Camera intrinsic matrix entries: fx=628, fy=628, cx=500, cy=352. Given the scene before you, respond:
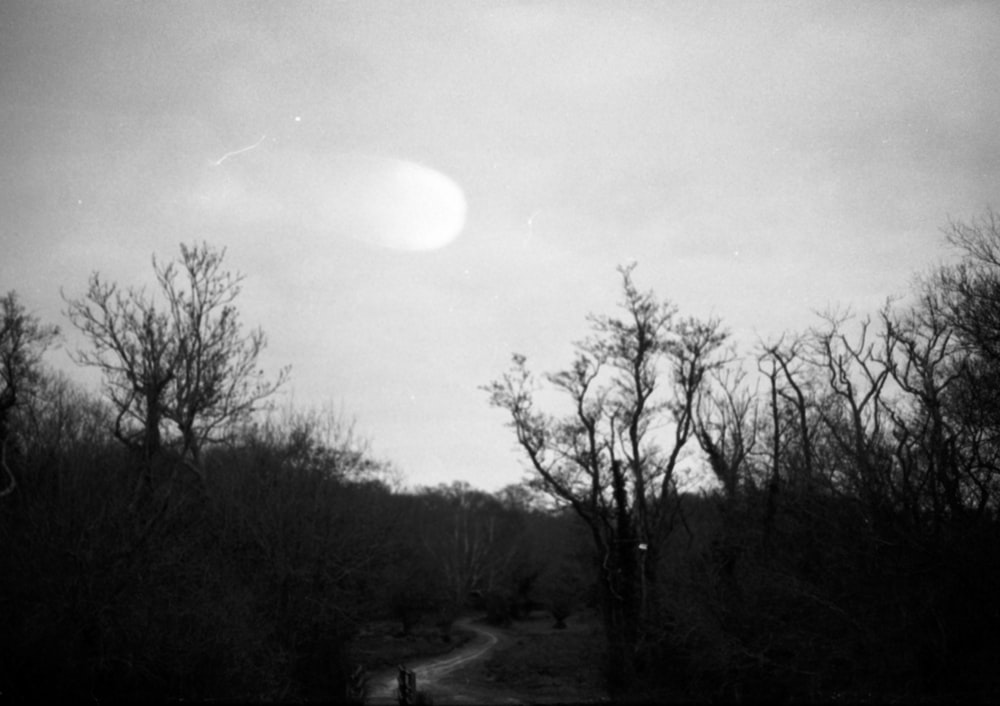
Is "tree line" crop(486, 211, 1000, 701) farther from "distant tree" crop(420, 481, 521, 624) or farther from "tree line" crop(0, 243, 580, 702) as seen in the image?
"distant tree" crop(420, 481, 521, 624)

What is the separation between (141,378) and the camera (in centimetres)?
1950

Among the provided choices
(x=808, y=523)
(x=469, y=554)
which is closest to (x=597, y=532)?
(x=808, y=523)

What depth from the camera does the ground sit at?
23.9m

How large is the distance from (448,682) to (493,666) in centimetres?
475

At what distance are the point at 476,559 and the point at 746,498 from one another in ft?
113

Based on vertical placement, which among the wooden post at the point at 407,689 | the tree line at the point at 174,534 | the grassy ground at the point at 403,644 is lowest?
the grassy ground at the point at 403,644

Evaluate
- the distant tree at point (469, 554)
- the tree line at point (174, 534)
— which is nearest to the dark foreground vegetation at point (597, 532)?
the tree line at point (174, 534)

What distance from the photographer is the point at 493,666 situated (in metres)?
31.4

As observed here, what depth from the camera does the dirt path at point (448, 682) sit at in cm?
2312

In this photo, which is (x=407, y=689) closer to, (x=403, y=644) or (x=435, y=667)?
(x=435, y=667)

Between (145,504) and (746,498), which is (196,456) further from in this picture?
(746,498)

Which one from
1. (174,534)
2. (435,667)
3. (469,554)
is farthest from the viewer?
(469,554)

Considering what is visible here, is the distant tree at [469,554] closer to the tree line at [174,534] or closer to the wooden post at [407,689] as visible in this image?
the tree line at [174,534]

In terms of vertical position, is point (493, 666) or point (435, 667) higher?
point (493, 666)
